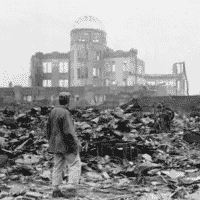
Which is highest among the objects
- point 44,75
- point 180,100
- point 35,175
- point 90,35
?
point 90,35

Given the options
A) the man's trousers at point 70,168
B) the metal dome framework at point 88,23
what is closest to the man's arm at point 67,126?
the man's trousers at point 70,168

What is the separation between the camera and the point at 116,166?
747 cm

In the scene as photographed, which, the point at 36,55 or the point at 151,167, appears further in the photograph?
the point at 36,55

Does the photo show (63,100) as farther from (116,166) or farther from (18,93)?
(18,93)

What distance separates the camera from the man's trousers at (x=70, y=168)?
493 centimetres

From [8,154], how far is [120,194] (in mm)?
3294

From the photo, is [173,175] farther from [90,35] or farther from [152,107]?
[90,35]

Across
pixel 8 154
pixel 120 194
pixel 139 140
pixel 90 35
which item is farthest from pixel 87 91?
pixel 120 194

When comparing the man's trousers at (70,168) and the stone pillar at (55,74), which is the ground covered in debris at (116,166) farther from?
the stone pillar at (55,74)

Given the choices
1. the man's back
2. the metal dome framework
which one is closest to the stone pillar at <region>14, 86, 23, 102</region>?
the metal dome framework

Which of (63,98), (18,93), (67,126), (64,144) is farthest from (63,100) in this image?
(18,93)

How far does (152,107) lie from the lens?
17.9 m

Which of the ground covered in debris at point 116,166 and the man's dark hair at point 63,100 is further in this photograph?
the ground covered in debris at point 116,166

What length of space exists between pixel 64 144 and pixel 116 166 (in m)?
2.69
